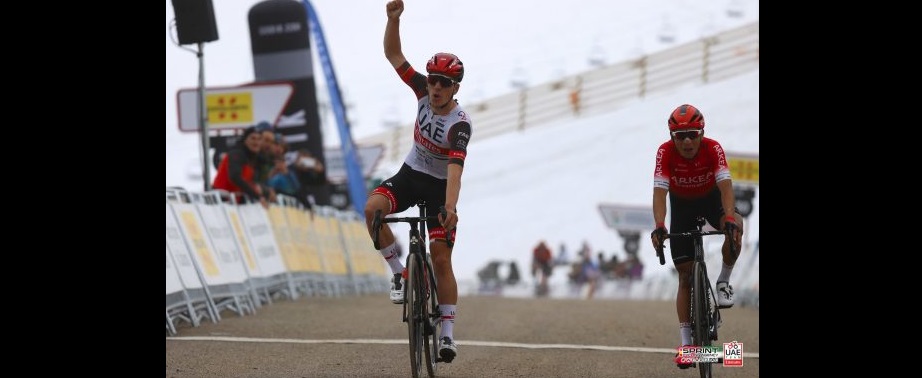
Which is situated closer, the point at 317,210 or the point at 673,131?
the point at 673,131

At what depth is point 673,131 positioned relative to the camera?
28.5 feet

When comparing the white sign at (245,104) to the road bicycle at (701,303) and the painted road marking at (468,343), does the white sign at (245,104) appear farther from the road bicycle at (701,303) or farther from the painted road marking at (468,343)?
the road bicycle at (701,303)

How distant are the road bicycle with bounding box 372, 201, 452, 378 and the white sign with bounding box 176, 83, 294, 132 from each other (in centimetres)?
876

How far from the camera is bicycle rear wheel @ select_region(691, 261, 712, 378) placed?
28.6 feet

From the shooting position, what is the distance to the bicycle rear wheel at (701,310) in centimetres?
870

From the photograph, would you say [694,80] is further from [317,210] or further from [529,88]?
[317,210]

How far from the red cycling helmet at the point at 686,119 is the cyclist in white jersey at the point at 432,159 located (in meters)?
1.24

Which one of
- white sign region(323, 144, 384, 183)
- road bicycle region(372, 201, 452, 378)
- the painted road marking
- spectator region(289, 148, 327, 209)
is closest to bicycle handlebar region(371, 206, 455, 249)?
road bicycle region(372, 201, 452, 378)

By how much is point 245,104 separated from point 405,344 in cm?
689

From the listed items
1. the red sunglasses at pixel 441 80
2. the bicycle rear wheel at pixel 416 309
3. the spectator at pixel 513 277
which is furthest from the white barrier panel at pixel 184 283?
the spectator at pixel 513 277

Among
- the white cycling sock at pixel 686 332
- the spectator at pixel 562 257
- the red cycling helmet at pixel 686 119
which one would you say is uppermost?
the red cycling helmet at pixel 686 119
